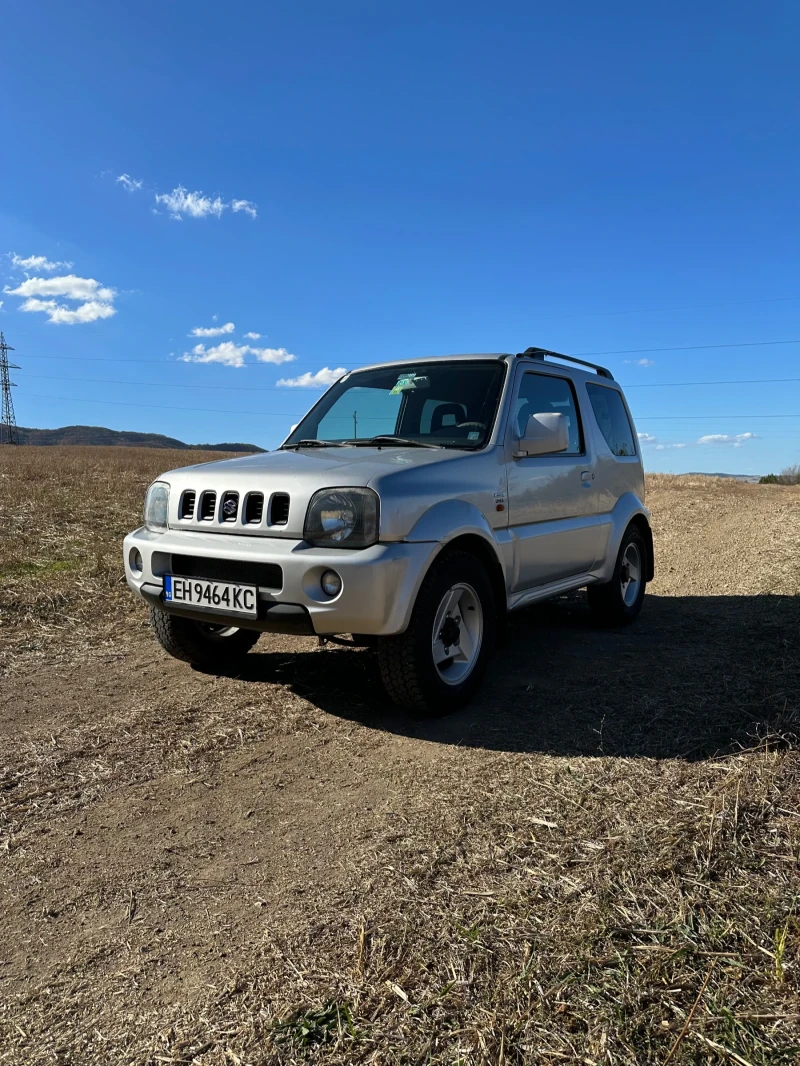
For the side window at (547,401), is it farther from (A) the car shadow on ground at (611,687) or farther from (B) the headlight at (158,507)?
(B) the headlight at (158,507)

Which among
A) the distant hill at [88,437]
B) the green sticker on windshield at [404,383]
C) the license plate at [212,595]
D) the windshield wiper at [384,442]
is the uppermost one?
the distant hill at [88,437]

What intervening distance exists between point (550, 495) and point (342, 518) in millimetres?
1817

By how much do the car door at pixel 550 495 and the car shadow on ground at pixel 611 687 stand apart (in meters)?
0.58

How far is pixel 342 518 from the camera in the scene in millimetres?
3242

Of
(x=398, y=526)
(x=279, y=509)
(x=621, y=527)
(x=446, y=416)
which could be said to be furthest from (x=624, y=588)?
(x=279, y=509)

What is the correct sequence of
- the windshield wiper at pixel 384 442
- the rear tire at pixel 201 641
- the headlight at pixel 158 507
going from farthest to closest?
the rear tire at pixel 201 641 → the windshield wiper at pixel 384 442 → the headlight at pixel 158 507

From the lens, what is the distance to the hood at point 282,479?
331 cm

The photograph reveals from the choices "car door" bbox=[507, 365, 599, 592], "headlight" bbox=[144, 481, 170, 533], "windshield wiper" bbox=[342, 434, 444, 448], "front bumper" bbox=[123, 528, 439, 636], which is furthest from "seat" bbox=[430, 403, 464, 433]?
"headlight" bbox=[144, 481, 170, 533]

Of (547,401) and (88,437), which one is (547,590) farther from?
(88,437)

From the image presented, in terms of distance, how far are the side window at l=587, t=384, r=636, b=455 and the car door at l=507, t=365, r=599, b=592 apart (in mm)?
406

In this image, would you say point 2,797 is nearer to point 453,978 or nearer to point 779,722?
point 453,978

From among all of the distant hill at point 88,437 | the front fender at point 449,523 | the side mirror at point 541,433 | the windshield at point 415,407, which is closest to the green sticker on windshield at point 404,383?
the windshield at point 415,407

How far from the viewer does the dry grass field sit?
1.63m

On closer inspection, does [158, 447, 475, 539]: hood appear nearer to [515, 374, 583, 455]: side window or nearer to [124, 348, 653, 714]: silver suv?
[124, 348, 653, 714]: silver suv
